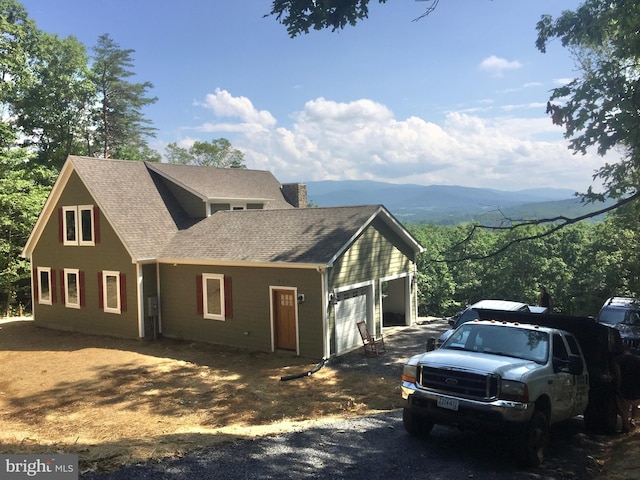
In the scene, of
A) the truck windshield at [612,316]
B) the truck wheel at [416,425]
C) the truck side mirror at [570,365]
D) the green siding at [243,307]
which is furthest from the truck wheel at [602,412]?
the green siding at [243,307]

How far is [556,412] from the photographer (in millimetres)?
6992

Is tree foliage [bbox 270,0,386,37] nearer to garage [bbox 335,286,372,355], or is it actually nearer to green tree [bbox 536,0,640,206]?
green tree [bbox 536,0,640,206]

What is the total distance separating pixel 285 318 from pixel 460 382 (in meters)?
9.59

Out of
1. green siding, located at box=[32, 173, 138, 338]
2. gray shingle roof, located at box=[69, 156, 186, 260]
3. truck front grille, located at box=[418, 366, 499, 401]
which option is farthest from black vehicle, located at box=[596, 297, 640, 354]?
green siding, located at box=[32, 173, 138, 338]

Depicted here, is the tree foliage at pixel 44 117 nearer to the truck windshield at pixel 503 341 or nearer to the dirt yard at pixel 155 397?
the dirt yard at pixel 155 397

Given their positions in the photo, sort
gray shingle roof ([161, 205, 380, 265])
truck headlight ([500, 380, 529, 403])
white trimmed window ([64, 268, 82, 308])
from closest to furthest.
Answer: truck headlight ([500, 380, 529, 403]) < gray shingle roof ([161, 205, 380, 265]) < white trimmed window ([64, 268, 82, 308])

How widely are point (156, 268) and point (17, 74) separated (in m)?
23.4

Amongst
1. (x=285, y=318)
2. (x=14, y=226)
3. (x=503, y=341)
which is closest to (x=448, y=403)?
(x=503, y=341)

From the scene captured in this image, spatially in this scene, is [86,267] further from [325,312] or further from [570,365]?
[570,365]

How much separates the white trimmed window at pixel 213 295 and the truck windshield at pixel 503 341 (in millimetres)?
10591

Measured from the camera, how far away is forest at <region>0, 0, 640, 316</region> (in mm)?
10094

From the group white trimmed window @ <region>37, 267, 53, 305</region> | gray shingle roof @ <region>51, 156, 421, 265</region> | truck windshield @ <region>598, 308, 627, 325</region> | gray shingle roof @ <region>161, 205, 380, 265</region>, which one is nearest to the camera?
truck windshield @ <region>598, 308, 627, 325</region>

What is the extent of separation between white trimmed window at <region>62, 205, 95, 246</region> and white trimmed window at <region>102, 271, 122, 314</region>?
1599 mm

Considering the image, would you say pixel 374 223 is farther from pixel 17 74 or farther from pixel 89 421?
pixel 17 74
